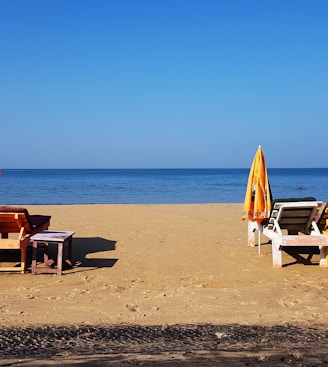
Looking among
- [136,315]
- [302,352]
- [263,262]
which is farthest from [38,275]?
[302,352]

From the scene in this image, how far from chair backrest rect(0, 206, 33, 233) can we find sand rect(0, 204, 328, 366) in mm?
911

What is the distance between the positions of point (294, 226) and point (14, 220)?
522cm

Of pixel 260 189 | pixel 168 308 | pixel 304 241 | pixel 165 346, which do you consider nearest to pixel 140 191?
pixel 260 189

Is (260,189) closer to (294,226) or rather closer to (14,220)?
(294,226)

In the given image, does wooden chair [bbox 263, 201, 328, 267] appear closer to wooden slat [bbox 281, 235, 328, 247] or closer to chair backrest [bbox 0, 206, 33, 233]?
wooden slat [bbox 281, 235, 328, 247]

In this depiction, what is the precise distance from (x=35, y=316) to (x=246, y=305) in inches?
103

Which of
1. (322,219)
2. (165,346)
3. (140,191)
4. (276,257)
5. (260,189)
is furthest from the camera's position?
(140,191)

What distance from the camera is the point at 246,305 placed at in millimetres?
5578

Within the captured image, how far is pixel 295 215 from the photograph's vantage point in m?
8.22

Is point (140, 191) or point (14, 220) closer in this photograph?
point (14, 220)

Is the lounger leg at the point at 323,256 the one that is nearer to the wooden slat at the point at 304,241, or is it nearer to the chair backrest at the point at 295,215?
the wooden slat at the point at 304,241

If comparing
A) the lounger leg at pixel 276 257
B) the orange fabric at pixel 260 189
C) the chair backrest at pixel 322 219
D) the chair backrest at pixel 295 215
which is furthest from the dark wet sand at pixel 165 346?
the orange fabric at pixel 260 189

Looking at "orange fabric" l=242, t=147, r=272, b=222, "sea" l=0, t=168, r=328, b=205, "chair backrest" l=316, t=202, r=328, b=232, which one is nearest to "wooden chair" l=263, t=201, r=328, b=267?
"chair backrest" l=316, t=202, r=328, b=232

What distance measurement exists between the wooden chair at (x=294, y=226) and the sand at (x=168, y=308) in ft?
1.28
